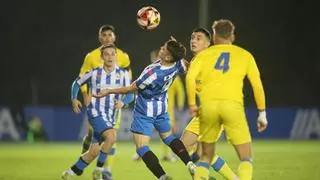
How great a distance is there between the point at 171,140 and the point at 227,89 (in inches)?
82.4

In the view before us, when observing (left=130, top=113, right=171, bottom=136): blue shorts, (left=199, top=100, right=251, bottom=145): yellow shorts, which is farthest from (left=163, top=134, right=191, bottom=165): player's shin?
(left=199, top=100, right=251, bottom=145): yellow shorts

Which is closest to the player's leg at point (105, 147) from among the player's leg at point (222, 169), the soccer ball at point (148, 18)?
the soccer ball at point (148, 18)

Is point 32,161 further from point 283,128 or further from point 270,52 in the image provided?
point 270,52

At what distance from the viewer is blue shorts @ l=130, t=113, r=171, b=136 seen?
34.2 ft

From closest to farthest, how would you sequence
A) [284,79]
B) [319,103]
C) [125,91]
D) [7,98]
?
[125,91] < [7,98] < [319,103] < [284,79]

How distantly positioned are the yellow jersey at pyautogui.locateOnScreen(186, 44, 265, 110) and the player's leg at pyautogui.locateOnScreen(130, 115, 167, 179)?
163cm

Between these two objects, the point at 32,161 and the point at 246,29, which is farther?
the point at 246,29

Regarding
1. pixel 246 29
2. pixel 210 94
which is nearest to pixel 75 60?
pixel 246 29

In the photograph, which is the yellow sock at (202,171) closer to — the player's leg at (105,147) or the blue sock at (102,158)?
the player's leg at (105,147)

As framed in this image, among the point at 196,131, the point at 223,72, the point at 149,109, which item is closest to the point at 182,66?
the point at 149,109

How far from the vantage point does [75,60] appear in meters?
38.0

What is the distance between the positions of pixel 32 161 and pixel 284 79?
70.8 feet

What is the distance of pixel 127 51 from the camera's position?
3841 cm

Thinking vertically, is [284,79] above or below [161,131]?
below
